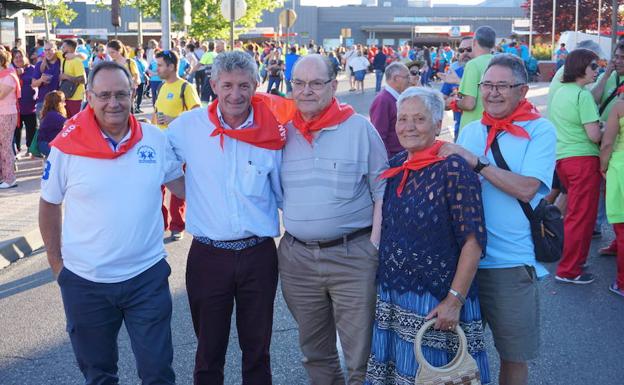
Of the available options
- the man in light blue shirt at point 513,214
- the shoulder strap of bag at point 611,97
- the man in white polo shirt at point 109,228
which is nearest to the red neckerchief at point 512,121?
the man in light blue shirt at point 513,214

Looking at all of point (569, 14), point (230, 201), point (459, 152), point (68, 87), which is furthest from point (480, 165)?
point (569, 14)

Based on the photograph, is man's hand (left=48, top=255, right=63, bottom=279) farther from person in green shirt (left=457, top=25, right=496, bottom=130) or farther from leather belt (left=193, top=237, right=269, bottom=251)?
person in green shirt (left=457, top=25, right=496, bottom=130)

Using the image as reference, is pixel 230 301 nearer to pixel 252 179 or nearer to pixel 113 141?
pixel 252 179

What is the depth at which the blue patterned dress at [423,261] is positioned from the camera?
314 cm

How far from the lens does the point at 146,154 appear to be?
350 centimetres

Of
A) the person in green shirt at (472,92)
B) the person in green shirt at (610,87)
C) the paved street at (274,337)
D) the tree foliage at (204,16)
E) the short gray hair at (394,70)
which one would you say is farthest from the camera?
the tree foliage at (204,16)

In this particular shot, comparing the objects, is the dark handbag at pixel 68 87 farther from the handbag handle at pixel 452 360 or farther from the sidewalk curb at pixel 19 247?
the handbag handle at pixel 452 360

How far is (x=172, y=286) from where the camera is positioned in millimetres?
6363

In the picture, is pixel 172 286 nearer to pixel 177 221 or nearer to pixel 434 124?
pixel 177 221

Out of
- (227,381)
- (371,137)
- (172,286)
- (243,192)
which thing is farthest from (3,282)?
(371,137)

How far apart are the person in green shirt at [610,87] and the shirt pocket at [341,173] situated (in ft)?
12.5

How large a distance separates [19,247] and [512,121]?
18.8 ft

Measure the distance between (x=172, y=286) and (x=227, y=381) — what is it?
2067 millimetres

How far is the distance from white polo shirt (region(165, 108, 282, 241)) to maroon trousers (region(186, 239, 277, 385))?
0.12 metres
